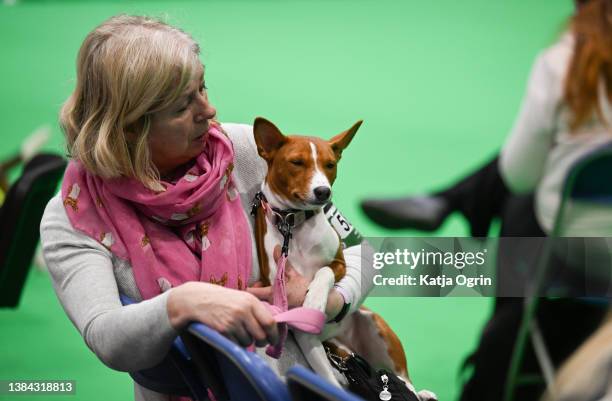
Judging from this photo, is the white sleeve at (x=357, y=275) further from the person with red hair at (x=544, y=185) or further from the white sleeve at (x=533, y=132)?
the white sleeve at (x=533, y=132)

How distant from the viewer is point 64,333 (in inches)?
149

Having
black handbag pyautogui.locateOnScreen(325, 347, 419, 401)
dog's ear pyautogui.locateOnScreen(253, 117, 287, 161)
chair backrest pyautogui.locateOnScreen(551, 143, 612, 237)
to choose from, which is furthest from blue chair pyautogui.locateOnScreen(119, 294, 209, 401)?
chair backrest pyautogui.locateOnScreen(551, 143, 612, 237)

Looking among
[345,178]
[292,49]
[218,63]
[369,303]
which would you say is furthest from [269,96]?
[292,49]

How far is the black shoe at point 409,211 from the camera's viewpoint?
211 centimetres

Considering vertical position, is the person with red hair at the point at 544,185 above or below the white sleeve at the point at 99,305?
above

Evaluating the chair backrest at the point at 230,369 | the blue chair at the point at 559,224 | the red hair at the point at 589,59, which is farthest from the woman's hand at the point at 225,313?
the red hair at the point at 589,59

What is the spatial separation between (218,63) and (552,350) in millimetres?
1993

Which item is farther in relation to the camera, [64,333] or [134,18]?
[64,333]

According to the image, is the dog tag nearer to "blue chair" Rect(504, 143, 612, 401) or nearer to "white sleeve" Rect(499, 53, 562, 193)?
"blue chair" Rect(504, 143, 612, 401)

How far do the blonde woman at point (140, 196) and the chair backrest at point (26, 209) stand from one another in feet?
3.78

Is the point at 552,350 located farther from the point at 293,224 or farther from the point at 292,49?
the point at 292,49

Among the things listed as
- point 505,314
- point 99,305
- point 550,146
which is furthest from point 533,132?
point 99,305

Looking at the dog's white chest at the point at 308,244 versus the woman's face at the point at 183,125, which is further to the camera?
the dog's white chest at the point at 308,244

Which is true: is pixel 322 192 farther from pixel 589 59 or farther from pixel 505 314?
pixel 589 59
